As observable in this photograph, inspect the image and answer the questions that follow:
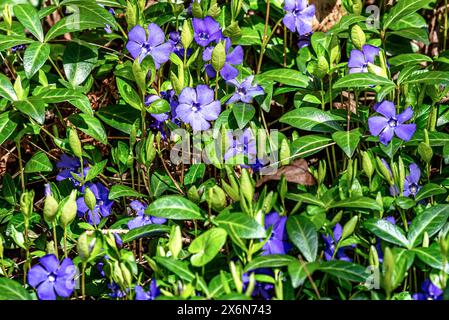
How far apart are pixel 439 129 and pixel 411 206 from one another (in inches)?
21.7

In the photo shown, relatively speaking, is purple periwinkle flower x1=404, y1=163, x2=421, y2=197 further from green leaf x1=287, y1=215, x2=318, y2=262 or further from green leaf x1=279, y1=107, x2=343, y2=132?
green leaf x1=287, y1=215, x2=318, y2=262

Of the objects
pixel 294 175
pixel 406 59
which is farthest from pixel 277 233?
pixel 406 59

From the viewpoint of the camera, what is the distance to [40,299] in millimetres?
1899

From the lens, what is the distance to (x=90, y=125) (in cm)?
240

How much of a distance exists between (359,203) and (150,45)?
2.71ft

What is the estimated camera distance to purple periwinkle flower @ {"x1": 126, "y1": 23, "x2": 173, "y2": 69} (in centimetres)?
233

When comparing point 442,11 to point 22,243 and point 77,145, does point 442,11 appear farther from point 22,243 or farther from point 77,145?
point 22,243

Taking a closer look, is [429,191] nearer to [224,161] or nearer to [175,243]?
[224,161]

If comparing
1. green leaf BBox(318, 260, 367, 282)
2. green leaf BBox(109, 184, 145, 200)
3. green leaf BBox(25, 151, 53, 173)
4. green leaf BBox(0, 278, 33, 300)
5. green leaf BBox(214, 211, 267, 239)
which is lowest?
green leaf BBox(0, 278, 33, 300)

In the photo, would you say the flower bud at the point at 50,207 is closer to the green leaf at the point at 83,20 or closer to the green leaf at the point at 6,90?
the green leaf at the point at 6,90

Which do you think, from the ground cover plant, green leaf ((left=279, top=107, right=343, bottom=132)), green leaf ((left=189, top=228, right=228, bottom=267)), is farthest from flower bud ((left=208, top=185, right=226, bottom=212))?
green leaf ((left=279, top=107, right=343, bottom=132))

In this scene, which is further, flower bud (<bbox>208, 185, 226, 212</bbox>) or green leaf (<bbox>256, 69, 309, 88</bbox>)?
green leaf (<bbox>256, 69, 309, 88</bbox>)

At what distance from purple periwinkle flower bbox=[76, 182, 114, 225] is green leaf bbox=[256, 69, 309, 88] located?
23.8 inches
